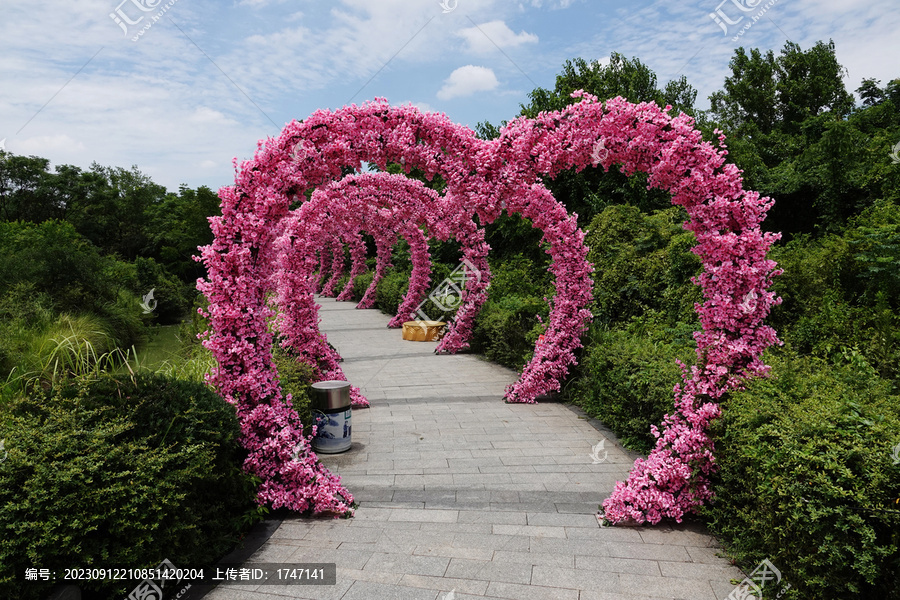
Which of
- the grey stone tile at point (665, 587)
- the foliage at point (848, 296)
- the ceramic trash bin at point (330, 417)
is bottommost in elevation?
the grey stone tile at point (665, 587)

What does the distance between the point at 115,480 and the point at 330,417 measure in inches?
121

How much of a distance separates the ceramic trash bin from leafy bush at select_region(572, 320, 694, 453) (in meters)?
3.34

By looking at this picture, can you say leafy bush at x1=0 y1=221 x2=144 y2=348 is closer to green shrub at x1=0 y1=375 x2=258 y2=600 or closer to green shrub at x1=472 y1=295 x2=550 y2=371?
green shrub at x1=472 y1=295 x2=550 y2=371

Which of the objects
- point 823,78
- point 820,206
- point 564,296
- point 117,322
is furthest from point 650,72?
point 117,322

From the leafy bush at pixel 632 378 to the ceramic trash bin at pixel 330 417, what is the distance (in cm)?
334

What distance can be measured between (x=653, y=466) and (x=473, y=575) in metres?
1.88

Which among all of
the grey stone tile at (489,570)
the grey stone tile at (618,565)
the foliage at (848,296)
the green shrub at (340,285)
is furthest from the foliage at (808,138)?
the green shrub at (340,285)

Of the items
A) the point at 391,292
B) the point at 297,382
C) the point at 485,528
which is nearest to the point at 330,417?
the point at 297,382

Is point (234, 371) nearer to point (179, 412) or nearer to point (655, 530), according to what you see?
point (179, 412)

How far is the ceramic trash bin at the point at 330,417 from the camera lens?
6.15 meters

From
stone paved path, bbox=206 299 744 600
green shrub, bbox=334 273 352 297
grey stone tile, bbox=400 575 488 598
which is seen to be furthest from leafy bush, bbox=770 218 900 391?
green shrub, bbox=334 273 352 297

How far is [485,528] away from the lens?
4.31 m

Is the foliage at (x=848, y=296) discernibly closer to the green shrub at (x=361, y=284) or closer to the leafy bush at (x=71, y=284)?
the leafy bush at (x=71, y=284)

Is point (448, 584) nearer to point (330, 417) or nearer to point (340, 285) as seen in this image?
point (330, 417)
